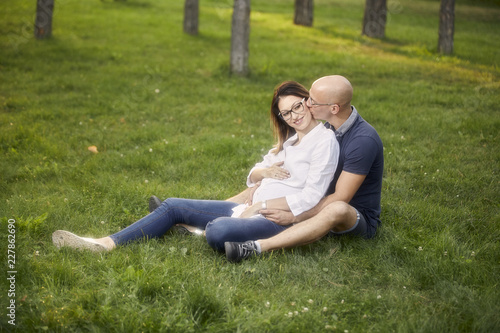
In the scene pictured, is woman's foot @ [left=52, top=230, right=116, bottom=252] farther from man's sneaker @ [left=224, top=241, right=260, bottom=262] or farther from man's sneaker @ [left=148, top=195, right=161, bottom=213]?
man's sneaker @ [left=224, top=241, right=260, bottom=262]

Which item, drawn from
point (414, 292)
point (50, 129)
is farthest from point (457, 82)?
point (50, 129)

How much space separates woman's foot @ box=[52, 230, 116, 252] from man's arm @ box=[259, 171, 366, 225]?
1.35 metres

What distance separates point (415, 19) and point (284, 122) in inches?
842

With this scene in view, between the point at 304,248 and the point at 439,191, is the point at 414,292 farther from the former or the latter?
the point at 439,191

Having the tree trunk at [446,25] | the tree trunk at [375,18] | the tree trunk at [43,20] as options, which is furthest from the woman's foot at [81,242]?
the tree trunk at [375,18]

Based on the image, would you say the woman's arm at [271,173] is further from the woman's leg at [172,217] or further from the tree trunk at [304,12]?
the tree trunk at [304,12]

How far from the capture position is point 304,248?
394cm

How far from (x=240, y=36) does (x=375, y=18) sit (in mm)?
8767

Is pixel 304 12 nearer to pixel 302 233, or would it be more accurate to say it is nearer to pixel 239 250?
pixel 302 233

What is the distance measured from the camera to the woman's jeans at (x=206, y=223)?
3.67 meters

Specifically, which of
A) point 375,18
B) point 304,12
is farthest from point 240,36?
Result: point 304,12

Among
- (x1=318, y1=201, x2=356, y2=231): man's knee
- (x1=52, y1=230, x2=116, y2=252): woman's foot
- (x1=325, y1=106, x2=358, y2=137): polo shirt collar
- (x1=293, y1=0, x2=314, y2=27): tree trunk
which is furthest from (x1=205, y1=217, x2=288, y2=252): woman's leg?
(x1=293, y1=0, x2=314, y2=27): tree trunk

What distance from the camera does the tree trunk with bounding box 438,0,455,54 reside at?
476 inches

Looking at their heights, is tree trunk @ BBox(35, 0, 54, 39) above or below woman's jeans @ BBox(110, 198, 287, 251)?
above
